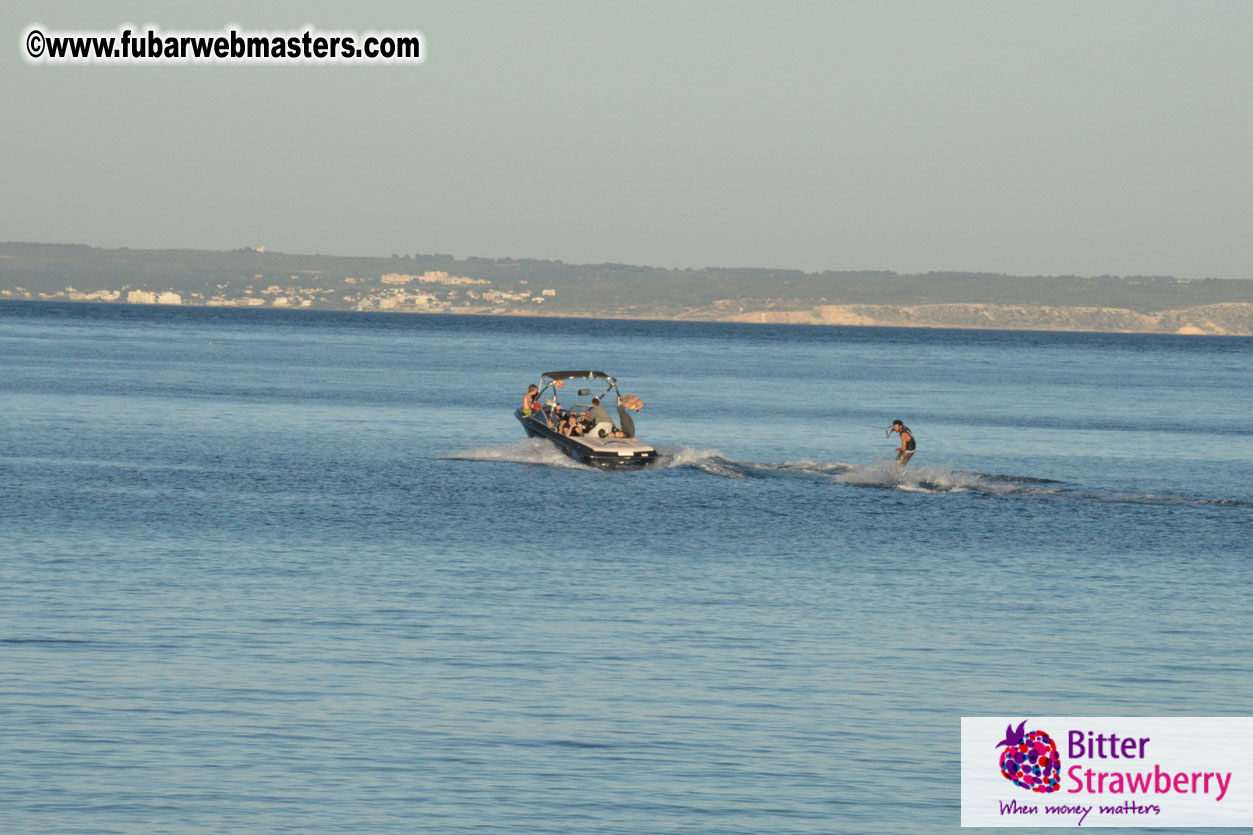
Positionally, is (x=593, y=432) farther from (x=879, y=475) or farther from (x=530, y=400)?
(x=879, y=475)

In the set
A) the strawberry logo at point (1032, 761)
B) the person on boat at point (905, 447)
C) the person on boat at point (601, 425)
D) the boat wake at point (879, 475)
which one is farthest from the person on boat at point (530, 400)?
the strawberry logo at point (1032, 761)

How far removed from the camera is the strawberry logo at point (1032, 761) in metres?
15.5

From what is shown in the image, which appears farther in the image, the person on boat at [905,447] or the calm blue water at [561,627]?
the person on boat at [905,447]

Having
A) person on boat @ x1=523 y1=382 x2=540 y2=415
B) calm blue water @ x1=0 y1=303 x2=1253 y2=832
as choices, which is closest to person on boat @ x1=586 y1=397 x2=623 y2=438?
calm blue water @ x1=0 y1=303 x2=1253 y2=832

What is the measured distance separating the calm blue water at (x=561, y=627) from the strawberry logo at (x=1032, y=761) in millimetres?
718

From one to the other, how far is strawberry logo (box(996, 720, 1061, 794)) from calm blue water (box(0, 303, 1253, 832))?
0.72 m

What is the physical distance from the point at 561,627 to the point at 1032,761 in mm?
7897

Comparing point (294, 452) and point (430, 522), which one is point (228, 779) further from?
point (294, 452)

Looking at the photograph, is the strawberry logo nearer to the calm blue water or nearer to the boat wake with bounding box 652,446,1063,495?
the calm blue water

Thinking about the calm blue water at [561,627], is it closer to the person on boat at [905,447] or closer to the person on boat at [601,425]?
the person on boat at [905,447]

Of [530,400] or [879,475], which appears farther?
[530,400]

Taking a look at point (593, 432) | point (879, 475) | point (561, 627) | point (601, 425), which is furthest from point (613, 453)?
point (561, 627)

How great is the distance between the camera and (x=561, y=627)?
2188 cm

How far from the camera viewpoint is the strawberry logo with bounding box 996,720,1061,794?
15.5 metres
